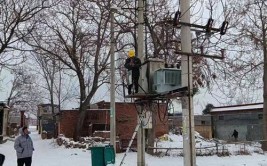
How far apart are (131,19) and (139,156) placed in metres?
10.9

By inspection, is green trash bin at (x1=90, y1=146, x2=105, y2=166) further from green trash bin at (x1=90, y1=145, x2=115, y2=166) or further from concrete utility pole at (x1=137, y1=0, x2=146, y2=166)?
concrete utility pole at (x1=137, y1=0, x2=146, y2=166)

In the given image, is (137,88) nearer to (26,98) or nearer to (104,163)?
(104,163)

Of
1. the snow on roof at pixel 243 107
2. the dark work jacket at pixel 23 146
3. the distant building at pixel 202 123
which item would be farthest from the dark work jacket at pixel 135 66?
the distant building at pixel 202 123

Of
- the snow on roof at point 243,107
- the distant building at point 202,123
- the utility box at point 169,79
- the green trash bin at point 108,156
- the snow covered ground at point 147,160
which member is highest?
the snow on roof at point 243,107

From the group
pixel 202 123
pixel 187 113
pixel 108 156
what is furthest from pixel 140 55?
pixel 202 123

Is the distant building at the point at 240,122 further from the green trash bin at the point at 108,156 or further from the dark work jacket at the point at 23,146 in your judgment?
the dark work jacket at the point at 23,146

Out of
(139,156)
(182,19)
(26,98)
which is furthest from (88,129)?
(26,98)

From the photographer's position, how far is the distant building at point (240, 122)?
42000mm

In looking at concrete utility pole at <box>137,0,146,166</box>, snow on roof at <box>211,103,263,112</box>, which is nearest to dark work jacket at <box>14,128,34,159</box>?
concrete utility pole at <box>137,0,146,166</box>

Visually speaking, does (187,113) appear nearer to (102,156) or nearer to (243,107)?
(102,156)

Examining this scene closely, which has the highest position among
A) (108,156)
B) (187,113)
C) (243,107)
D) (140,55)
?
(140,55)

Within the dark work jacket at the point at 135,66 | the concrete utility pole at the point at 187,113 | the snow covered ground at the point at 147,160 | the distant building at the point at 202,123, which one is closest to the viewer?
the concrete utility pole at the point at 187,113

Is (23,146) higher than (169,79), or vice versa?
(169,79)

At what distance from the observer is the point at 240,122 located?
4425cm
